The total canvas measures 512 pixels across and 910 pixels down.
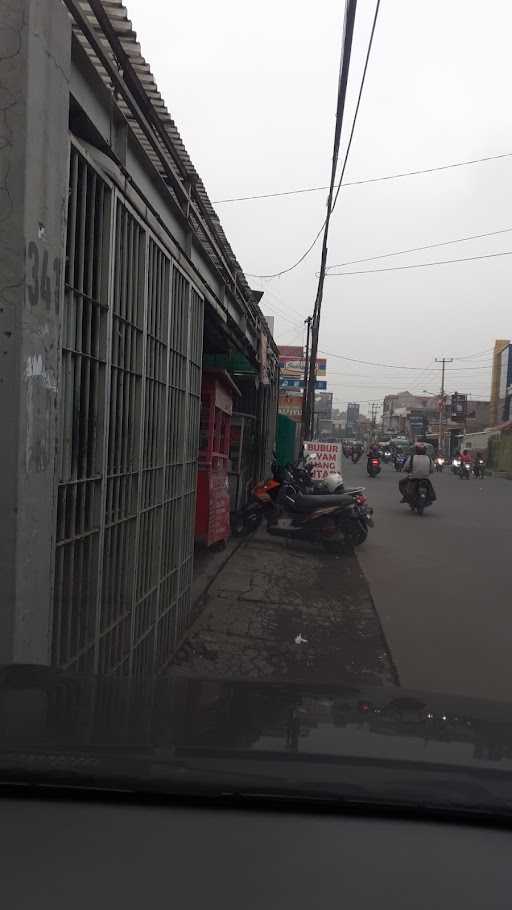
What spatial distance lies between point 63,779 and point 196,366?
4898mm

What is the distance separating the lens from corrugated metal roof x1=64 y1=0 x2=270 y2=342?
134 inches

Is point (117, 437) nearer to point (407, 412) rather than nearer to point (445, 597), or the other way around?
point (445, 597)

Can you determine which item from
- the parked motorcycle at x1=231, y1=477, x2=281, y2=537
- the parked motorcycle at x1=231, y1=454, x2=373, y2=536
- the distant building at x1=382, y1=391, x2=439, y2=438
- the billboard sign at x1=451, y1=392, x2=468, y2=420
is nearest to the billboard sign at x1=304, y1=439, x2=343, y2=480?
the parked motorcycle at x1=231, y1=454, x2=373, y2=536

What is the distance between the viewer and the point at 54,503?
3014 millimetres

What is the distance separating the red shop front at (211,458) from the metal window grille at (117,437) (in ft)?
9.53

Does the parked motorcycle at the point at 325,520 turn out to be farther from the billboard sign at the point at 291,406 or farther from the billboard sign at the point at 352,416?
the billboard sign at the point at 352,416

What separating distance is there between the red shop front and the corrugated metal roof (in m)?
2.00

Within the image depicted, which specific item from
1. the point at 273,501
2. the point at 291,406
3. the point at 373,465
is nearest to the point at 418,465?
the point at 273,501

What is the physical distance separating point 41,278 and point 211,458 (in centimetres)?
611

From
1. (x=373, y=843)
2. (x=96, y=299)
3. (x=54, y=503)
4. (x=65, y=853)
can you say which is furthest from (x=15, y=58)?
(x=373, y=843)

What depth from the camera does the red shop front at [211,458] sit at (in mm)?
→ 8672

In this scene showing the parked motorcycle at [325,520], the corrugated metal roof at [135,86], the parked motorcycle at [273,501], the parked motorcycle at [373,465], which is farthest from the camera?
the parked motorcycle at [373,465]

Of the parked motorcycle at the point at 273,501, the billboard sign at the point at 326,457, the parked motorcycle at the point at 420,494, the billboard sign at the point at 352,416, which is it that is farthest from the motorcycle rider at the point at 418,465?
the billboard sign at the point at 352,416

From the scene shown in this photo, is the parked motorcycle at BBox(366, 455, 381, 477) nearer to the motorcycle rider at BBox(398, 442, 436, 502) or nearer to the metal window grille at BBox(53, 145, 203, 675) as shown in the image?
the motorcycle rider at BBox(398, 442, 436, 502)
